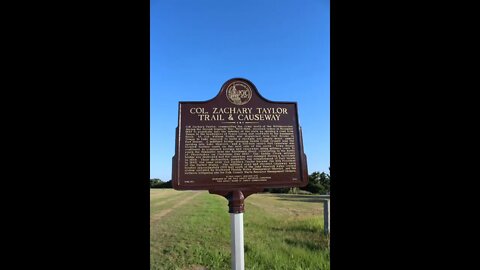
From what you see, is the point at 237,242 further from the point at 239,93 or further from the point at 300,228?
the point at 300,228

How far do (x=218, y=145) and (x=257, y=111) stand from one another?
64 centimetres

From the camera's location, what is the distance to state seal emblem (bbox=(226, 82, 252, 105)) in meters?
4.45

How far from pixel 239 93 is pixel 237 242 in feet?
5.82

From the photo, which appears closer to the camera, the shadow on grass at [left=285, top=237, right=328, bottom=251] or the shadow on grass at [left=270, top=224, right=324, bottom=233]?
the shadow on grass at [left=285, top=237, right=328, bottom=251]

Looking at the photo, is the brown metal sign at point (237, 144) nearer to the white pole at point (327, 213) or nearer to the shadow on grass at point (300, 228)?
the white pole at point (327, 213)

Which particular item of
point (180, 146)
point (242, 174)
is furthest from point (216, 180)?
point (180, 146)

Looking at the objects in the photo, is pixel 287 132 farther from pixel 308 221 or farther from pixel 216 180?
pixel 308 221

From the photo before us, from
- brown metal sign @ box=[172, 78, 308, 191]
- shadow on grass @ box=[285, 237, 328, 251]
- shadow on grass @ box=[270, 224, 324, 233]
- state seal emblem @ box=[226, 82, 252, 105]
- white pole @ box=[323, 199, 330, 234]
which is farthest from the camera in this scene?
shadow on grass @ box=[270, 224, 324, 233]

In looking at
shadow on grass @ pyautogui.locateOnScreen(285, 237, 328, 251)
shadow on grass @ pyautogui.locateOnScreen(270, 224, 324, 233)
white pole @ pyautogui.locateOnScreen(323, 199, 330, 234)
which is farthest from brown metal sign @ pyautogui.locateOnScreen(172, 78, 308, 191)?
shadow on grass @ pyautogui.locateOnScreen(270, 224, 324, 233)

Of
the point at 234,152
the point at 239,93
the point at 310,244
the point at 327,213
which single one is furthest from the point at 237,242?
the point at 327,213

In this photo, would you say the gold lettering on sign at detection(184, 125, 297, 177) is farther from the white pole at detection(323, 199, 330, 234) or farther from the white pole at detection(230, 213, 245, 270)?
the white pole at detection(323, 199, 330, 234)

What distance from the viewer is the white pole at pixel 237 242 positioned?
427cm

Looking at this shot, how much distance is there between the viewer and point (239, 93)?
4473 millimetres

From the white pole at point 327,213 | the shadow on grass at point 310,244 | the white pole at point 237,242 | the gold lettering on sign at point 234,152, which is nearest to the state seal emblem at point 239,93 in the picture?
the gold lettering on sign at point 234,152
